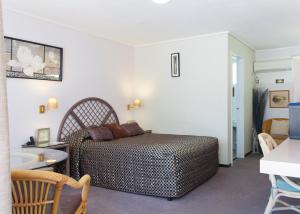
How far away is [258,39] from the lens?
5363 millimetres

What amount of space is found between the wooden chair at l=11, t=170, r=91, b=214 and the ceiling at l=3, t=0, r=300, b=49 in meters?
2.56

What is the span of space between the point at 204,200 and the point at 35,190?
239cm

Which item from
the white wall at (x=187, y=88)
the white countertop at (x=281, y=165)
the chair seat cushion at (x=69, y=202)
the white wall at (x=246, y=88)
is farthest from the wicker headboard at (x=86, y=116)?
the white countertop at (x=281, y=165)

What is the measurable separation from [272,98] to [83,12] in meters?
4.82

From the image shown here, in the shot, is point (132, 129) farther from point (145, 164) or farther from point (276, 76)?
point (276, 76)

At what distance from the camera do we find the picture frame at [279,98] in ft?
20.3

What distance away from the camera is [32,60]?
3.87 m

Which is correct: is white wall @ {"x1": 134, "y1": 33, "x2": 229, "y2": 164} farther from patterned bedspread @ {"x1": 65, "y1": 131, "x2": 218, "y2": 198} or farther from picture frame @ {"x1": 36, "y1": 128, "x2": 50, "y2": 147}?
picture frame @ {"x1": 36, "y1": 128, "x2": 50, "y2": 147}

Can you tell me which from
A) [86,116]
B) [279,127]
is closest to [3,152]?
[86,116]

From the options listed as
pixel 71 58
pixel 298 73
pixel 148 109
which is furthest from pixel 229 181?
pixel 71 58

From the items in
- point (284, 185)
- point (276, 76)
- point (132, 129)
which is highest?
point (276, 76)

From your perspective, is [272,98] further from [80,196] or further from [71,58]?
[80,196]

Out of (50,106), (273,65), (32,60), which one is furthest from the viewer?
(273,65)

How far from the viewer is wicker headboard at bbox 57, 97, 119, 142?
437 centimetres
